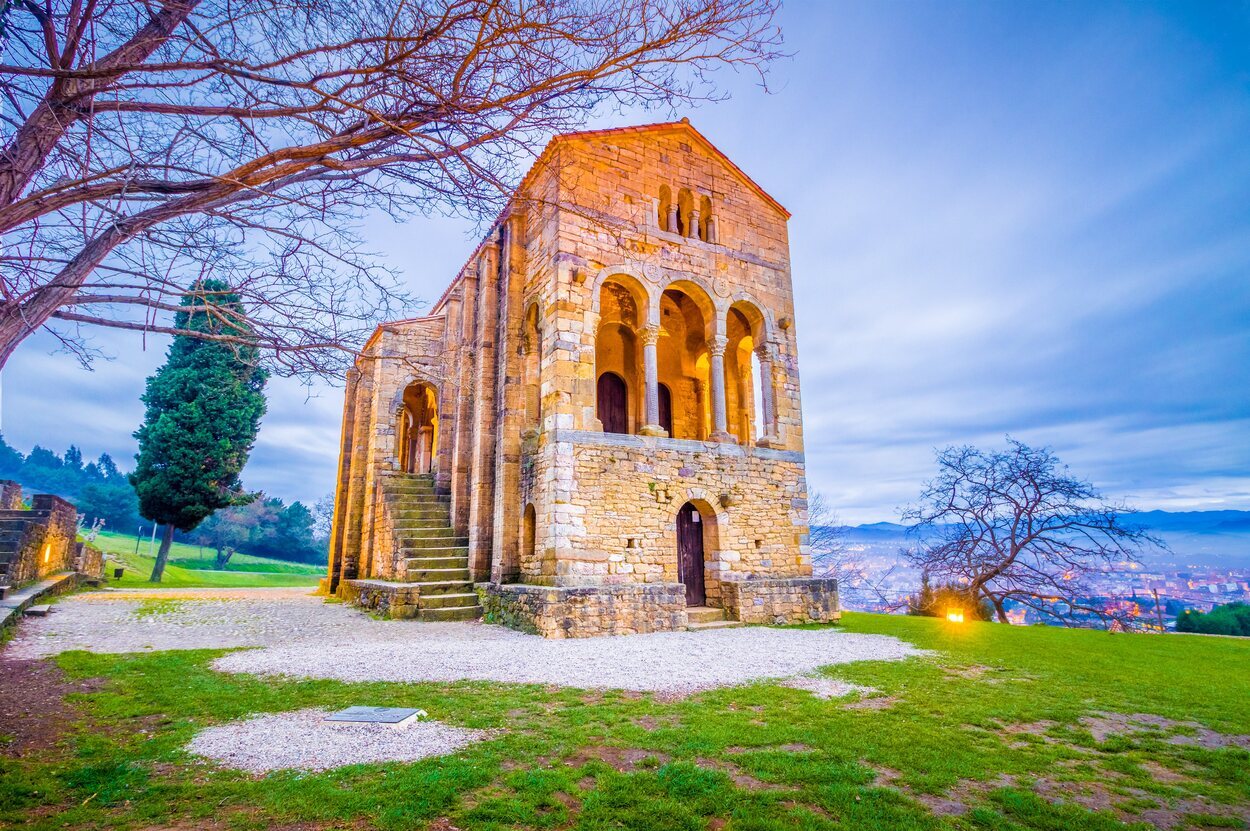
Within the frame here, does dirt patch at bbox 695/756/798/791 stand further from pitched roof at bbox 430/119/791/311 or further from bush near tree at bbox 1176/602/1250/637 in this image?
bush near tree at bbox 1176/602/1250/637

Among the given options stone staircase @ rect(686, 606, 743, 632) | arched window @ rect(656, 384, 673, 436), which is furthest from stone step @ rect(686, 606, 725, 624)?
arched window @ rect(656, 384, 673, 436)

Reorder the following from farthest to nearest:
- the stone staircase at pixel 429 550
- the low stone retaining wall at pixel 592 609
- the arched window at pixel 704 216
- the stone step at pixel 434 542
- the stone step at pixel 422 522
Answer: the stone step at pixel 422 522 → the arched window at pixel 704 216 → the stone step at pixel 434 542 → the stone staircase at pixel 429 550 → the low stone retaining wall at pixel 592 609

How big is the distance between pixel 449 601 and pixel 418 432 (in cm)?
1238

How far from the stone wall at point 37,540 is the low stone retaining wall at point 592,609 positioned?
362 inches

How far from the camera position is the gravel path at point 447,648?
6.32 m

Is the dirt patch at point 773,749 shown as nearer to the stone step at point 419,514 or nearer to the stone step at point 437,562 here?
the stone step at point 437,562

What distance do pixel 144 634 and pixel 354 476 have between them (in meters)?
9.30

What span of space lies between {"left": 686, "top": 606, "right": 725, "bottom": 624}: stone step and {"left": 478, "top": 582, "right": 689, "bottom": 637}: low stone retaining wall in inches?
28.8

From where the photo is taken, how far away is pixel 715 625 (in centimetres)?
1083

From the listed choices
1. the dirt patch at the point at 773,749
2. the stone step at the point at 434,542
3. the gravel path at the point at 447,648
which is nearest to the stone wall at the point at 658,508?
the gravel path at the point at 447,648

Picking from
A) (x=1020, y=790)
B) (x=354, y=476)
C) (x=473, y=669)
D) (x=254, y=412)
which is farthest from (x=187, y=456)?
(x=1020, y=790)

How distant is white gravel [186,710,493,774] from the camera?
352 centimetres

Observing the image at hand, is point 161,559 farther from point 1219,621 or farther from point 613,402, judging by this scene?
point 1219,621

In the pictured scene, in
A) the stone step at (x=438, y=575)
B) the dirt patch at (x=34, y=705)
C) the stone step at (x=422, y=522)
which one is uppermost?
the stone step at (x=422, y=522)
